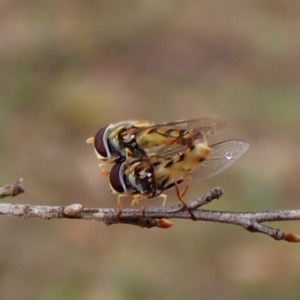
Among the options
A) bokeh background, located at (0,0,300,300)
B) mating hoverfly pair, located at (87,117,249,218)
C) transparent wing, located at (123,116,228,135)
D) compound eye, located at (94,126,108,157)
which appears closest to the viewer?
transparent wing, located at (123,116,228,135)

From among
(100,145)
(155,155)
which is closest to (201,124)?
(155,155)

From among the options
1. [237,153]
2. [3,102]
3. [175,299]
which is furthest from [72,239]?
[237,153]

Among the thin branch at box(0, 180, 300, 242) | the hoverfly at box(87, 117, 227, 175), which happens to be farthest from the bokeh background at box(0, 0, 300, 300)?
the thin branch at box(0, 180, 300, 242)

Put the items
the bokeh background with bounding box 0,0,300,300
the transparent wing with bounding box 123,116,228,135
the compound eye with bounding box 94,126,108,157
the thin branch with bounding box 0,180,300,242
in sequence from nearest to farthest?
the thin branch with bounding box 0,180,300,242 → the transparent wing with bounding box 123,116,228,135 → the compound eye with bounding box 94,126,108,157 → the bokeh background with bounding box 0,0,300,300

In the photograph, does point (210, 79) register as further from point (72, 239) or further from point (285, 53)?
point (72, 239)

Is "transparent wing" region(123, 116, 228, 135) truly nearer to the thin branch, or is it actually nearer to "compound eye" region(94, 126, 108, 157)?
"compound eye" region(94, 126, 108, 157)

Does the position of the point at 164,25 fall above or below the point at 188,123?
below
